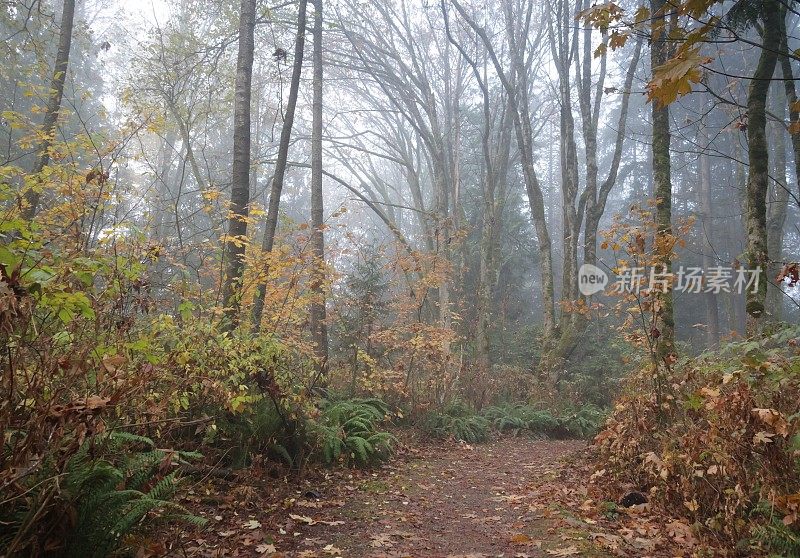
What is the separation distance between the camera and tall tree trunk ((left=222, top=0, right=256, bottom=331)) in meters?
7.00

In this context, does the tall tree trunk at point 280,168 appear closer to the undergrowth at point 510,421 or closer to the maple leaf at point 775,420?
the undergrowth at point 510,421

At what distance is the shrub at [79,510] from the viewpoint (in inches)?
96.0

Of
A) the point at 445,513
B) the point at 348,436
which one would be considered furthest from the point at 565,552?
the point at 348,436

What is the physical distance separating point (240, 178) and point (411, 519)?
5.61 meters

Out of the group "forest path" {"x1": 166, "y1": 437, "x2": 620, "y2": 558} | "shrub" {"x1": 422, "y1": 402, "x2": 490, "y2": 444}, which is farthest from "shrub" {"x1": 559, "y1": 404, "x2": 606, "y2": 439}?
"forest path" {"x1": 166, "y1": 437, "x2": 620, "y2": 558}

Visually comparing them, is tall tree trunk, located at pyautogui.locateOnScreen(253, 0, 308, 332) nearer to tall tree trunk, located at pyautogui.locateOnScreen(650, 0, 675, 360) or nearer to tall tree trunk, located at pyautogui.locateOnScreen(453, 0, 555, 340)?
tall tree trunk, located at pyautogui.locateOnScreen(650, 0, 675, 360)

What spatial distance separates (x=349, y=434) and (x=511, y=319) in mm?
16376

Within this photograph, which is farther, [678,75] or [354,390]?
[354,390]

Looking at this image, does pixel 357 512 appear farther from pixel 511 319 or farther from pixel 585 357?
pixel 511 319

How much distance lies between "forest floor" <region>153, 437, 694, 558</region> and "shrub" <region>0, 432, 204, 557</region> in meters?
0.22

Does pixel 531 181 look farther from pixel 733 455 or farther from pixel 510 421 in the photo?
pixel 733 455

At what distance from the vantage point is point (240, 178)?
7.99m

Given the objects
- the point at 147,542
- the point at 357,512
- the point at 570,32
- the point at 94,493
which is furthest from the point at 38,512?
the point at 570,32

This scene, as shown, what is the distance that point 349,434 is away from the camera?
292 inches
